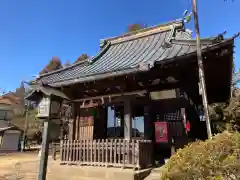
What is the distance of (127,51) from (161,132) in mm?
5389

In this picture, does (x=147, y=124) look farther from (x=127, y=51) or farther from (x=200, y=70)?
(x=127, y=51)

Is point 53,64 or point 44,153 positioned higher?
point 53,64

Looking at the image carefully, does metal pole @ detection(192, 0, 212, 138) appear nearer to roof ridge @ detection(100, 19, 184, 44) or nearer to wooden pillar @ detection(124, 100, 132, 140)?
Result: wooden pillar @ detection(124, 100, 132, 140)

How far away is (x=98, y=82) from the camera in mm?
9656

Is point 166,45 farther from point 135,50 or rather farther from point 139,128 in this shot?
point 139,128

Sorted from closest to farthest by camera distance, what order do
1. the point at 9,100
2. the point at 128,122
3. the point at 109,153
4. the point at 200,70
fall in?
the point at 200,70 → the point at 109,153 → the point at 128,122 → the point at 9,100

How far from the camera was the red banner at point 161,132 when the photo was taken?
919cm

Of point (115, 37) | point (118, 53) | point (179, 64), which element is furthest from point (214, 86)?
point (115, 37)

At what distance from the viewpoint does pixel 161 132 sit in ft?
30.5

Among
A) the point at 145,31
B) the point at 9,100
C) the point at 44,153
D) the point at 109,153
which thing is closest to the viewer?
the point at 44,153

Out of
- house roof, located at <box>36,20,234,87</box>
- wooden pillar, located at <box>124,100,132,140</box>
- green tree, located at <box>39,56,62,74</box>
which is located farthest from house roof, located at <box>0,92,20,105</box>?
wooden pillar, located at <box>124,100,132,140</box>

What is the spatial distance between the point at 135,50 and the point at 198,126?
6.04 meters

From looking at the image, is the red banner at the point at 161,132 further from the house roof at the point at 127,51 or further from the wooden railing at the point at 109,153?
the house roof at the point at 127,51

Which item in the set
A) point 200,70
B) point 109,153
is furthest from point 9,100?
point 200,70
